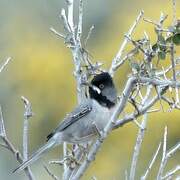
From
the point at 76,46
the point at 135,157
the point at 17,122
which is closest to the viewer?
the point at 135,157

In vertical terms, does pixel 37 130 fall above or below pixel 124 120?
below

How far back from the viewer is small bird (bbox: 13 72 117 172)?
4.55m

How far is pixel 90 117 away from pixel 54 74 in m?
9.94

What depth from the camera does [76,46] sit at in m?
4.07

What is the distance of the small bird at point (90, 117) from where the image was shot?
4.55 meters

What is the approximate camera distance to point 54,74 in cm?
1464

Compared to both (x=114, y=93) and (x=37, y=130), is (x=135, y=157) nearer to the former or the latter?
(x=114, y=93)

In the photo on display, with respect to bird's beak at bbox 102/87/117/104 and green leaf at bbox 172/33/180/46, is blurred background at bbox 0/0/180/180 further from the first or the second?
green leaf at bbox 172/33/180/46

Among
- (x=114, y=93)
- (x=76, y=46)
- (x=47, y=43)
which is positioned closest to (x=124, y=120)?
(x=76, y=46)

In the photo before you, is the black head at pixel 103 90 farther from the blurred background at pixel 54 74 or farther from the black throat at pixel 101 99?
the blurred background at pixel 54 74

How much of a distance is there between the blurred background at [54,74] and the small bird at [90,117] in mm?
6893

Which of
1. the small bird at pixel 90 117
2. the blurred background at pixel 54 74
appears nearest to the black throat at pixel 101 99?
the small bird at pixel 90 117

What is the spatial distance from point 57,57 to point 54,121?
1226 millimetres

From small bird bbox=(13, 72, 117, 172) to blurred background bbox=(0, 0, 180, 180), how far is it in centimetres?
689
